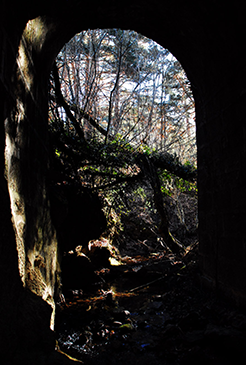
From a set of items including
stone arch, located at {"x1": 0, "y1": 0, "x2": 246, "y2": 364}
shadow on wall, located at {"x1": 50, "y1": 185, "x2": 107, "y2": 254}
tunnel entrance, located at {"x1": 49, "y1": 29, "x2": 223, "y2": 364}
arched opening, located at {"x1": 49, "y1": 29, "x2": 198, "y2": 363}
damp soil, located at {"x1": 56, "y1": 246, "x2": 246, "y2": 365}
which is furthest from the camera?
shadow on wall, located at {"x1": 50, "y1": 185, "x2": 107, "y2": 254}

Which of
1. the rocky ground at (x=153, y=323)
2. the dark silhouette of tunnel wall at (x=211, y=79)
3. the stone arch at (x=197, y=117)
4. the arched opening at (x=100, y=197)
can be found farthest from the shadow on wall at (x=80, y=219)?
the dark silhouette of tunnel wall at (x=211, y=79)

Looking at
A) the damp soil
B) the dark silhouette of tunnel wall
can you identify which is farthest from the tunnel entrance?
the dark silhouette of tunnel wall

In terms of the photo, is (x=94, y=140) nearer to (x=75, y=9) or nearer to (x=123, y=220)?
(x=75, y=9)

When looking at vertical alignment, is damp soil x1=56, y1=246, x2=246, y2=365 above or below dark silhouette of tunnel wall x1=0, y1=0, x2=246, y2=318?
below

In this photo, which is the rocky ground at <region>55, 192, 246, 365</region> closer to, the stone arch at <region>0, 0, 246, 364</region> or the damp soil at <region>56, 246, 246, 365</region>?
the damp soil at <region>56, 246, 246, 365</region>

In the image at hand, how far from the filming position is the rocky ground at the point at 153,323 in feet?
8.10

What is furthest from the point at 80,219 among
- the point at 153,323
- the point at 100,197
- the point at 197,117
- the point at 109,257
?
the point at 197,117

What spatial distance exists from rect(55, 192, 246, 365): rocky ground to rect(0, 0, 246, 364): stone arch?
0.41 meters

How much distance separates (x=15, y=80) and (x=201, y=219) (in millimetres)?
3213

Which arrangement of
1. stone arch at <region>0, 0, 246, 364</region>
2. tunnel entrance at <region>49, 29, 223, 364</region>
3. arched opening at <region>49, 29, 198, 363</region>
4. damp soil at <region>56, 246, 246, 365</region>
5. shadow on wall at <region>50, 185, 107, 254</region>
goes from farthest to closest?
1. shadow on wall at <region>50, 185, 107, 254</region>
2. arched opening at <region>49, 29, 198, 363</region>
3. tunnel entrance at <region>49, 29, 223, 364</region>
4. damp soil at <region>56, 246, 246, 365</region>
5. stone arch at <region>0, 0, 246, 364</region>

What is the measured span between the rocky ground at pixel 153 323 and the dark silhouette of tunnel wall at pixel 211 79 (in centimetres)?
39

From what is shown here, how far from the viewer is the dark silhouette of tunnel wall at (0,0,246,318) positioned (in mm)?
3070

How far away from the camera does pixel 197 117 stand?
4.34 m

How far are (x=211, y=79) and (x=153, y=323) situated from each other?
3.44 m
